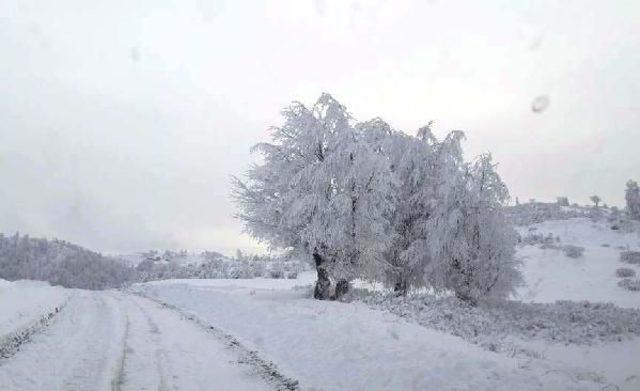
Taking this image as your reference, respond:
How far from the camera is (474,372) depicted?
34.7 feet

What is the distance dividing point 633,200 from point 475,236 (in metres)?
64.3

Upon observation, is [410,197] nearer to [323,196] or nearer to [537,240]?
[323,196]

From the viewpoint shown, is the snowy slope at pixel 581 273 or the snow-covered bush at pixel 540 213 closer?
the snowy slope at pixel 581 273

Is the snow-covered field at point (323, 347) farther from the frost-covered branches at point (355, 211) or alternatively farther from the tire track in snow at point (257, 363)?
the frost-covered branches at point (355, 211)

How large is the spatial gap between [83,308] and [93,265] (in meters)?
129

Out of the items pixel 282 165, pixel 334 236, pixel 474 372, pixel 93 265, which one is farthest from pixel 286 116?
pixel 93 265

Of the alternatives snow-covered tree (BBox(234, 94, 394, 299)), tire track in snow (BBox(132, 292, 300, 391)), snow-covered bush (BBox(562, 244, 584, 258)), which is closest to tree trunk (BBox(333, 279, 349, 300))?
snow-covered tree (BBox(234, 94, 394, 299))

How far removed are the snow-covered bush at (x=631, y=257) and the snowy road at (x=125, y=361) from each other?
46.4 metres

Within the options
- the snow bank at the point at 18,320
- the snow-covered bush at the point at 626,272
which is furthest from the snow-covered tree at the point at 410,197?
the snow-covered bush at the point at 626,272

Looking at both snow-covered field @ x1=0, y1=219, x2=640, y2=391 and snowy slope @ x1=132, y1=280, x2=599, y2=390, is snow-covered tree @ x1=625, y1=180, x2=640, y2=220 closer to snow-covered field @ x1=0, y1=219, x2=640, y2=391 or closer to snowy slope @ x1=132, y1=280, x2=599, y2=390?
snow-covered field @ x1=0, y1=219, x2=640, y2=391

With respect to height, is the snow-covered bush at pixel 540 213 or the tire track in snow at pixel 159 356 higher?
the snow-covered bush at pixel 540 213

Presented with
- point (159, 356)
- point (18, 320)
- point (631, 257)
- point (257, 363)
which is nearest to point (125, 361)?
point (159, 356)

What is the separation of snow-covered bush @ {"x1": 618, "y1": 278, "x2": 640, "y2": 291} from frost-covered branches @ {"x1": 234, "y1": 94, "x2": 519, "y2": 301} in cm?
1935

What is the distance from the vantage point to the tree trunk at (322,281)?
27.5 meters
